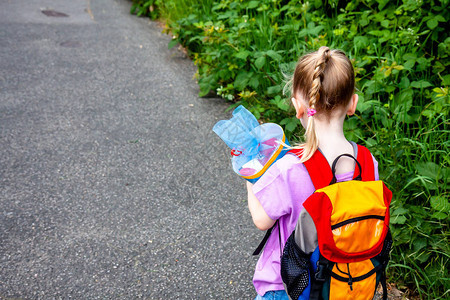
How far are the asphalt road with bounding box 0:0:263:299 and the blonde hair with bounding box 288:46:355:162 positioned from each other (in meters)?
1.44

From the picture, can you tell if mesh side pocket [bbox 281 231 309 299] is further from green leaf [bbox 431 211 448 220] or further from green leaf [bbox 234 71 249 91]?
green leaf [bbox 234 71 249 91]

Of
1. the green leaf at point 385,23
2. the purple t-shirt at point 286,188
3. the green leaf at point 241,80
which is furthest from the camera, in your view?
the green leaf at point 241,80

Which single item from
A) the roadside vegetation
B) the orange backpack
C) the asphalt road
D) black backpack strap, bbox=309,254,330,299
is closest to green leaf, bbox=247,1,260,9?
the roadside vegetation

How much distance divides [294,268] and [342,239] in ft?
0.70

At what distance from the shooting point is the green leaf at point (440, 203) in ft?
8.02

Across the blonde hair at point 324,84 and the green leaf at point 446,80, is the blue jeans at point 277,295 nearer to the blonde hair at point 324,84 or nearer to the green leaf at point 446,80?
the blonde hair at point 324,84

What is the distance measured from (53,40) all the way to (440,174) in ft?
18.7

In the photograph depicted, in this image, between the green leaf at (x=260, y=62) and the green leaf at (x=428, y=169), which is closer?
the green leaf at (x=428, y=169)

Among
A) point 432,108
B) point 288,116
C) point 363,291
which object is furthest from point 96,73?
point 363,291

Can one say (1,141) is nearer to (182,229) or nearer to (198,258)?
(182,229)

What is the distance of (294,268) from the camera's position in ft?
4.87

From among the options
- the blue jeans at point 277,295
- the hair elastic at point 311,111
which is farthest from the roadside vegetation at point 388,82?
the hair elastic at point 311,111

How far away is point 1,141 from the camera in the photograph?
391 centimetres

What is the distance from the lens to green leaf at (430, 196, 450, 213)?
2445 mm
